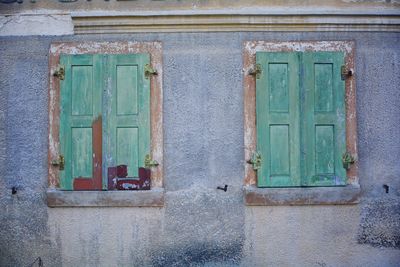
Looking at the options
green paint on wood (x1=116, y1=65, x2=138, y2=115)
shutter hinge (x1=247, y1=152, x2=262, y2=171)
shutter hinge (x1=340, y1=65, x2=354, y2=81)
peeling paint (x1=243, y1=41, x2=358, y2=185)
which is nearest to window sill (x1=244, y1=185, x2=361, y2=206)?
peeling paint (x1=243, y1=41, x2=358, y2=185)

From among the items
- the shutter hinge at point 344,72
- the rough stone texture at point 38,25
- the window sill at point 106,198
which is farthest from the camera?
the rough stone texture at point 38,25

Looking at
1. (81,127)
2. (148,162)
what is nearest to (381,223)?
(148,162)

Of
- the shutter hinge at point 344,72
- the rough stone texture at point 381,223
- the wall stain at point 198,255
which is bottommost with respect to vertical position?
the wall stain at point 198,255

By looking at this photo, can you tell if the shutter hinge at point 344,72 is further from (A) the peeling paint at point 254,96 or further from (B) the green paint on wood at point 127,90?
(B) the green paint on wood at point 127,90

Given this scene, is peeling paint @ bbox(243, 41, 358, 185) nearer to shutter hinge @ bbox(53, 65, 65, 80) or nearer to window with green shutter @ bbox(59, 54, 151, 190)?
window with green shutter @ bbox(59, 54, 151, 190)

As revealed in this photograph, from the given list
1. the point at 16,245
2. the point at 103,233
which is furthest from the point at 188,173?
the point at 16,245

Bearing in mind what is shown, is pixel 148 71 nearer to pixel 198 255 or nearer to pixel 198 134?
pixel 198 134

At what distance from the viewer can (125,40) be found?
6219mm

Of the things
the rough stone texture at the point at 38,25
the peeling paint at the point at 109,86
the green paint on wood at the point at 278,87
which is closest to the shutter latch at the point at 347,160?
the green paint on wood at the point at 278,87

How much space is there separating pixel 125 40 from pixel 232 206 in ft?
7.53

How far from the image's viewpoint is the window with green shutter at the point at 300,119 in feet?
19.9

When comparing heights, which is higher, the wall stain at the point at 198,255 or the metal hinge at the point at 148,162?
the metal hinge at the point at 148,162

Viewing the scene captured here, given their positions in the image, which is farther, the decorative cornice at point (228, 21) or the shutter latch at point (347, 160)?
the decorative cornice at point (228, 21)

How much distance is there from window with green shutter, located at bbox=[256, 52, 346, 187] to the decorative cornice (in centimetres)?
36
